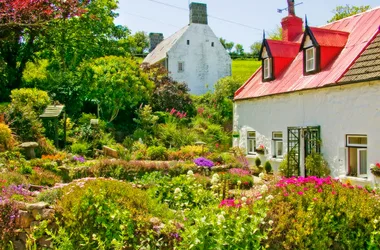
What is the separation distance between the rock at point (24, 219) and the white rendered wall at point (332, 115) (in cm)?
919

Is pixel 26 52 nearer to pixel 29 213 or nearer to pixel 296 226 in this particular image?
pixel 29 213

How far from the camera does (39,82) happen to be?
67.3ft

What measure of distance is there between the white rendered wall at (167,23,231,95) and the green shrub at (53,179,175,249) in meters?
26.3

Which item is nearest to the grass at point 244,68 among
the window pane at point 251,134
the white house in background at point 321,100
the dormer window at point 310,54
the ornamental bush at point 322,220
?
the white house in background at point 321,100

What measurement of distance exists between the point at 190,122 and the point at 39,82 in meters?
9.12

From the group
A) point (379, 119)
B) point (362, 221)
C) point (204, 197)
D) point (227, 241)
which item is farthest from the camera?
point (379, 119)

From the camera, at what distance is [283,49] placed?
16.6 meters

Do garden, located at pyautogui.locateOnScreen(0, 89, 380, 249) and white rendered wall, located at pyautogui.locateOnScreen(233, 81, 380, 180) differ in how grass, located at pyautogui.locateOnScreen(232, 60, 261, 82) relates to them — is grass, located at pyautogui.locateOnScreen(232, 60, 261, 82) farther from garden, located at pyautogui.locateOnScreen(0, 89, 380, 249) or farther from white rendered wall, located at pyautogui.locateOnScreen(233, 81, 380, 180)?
garden, located at pyautogui.locateOnScreen(0, 89, 380, 249)

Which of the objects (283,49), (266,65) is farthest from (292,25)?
(266,65)

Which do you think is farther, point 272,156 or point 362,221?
point 272,156

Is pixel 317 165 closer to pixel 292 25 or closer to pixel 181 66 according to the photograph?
pixel 292 25

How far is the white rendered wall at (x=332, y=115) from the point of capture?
1077 cm

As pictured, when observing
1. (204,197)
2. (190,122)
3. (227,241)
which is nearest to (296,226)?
(227,241)

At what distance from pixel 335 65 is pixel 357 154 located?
3.31 metres
